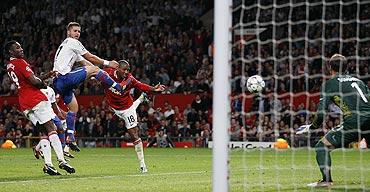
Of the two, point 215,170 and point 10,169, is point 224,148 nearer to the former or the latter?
point 215,170

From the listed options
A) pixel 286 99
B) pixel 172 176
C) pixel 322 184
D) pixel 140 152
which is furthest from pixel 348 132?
pixel 286 99

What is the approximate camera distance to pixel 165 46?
32188mm

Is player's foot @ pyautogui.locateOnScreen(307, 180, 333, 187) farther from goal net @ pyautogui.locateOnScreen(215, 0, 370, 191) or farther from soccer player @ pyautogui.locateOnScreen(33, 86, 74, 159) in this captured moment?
soccer player @ pyautogui.locateOnScreen(33, 86, 74, 159)

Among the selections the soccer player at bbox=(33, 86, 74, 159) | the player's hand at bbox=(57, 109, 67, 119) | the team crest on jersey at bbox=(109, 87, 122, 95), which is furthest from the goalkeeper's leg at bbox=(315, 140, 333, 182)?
the player's hand at bbox=(57, 109, 67, 119)

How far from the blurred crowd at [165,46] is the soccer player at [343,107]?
855cm

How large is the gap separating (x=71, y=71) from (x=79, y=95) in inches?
576

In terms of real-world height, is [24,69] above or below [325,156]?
above

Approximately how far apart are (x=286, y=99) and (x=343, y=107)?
11133 mm

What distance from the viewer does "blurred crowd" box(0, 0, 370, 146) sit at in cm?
2364

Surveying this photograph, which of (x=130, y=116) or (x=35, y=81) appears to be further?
(x=130, y=116)

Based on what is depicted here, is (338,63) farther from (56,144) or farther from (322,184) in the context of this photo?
(56,144)

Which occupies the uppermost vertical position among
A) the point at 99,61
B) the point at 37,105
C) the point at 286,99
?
the point at 99,61

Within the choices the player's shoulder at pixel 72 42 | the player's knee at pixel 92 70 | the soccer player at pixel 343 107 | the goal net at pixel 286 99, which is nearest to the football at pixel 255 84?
the goal net at pixel 286 99

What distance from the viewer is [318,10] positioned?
28.1 metres
